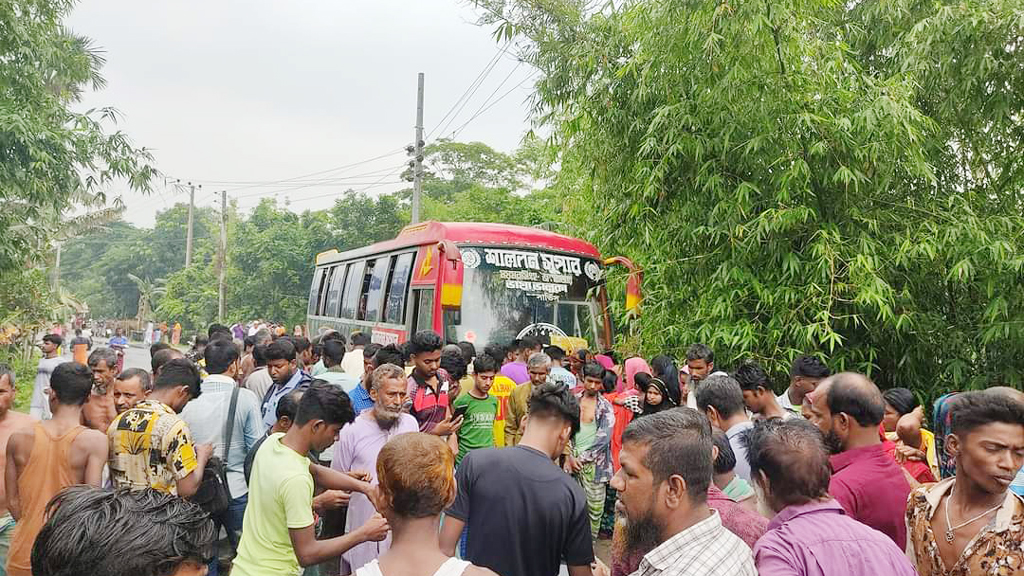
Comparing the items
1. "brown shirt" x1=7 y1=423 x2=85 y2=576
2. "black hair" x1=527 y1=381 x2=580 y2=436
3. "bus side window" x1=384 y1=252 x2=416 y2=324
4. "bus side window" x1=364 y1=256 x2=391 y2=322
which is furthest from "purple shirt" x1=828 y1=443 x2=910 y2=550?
"bus side window" x1=364 y1=256 x2=391 y2=322

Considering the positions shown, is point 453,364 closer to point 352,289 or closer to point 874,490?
point 874,490

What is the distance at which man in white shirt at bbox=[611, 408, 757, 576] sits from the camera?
7.01 feet

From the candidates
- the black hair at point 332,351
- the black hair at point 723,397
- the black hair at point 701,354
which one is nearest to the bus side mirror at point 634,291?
the black hair at point 701,354

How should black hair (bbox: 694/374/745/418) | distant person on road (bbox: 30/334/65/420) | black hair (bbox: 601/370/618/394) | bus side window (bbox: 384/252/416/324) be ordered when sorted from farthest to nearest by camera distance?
1. bus side window (bbox: 384/252/416/324)
2. distant person on road (bbox: 30/334/65/420)
3. black hair (bbox: 601/370/618/394)
4. black hair (bbox: 694/374/745/418)

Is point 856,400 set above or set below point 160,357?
below

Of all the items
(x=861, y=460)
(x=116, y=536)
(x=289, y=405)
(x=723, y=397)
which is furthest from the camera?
(x=723, y=397)

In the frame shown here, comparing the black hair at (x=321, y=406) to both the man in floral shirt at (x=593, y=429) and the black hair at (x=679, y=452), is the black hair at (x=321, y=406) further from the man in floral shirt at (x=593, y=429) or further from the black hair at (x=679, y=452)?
the man in floral shirt at (x=593, y=429)

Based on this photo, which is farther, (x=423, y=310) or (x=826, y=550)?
(x=423, y=310)

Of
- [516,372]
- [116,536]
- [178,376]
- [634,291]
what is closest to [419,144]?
[634,291]

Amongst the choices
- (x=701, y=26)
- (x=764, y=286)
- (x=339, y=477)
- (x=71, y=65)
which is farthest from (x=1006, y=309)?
(x=71, y=65)

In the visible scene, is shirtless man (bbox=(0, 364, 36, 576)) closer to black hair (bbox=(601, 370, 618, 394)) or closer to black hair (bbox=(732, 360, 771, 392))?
black hair (bbox=(732, 360, 771, 392))

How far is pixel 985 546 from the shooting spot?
2.42 m

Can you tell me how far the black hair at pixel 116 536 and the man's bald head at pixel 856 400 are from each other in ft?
8.71

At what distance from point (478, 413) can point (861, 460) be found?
299 cm
